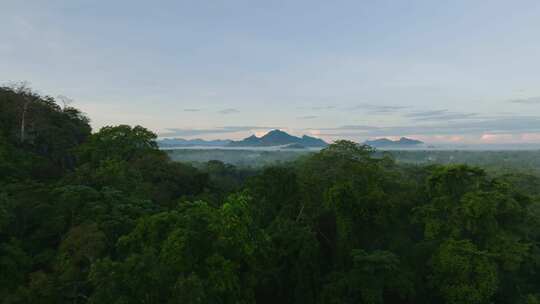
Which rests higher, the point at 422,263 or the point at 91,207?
the point at 91,207

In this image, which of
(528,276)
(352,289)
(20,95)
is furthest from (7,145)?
(528,276)

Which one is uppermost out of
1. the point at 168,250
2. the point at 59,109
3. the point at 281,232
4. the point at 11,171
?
the point at 59,109

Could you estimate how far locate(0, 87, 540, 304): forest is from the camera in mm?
10000

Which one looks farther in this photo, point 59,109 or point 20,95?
point 59,109

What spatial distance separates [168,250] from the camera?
32.1 ft

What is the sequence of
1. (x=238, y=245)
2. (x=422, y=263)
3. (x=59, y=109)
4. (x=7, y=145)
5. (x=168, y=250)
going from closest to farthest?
(x=168, y=250)
(x=238, y=245)
(x=422, y=263)
(x=7, y=145)
(x=59, y=109)

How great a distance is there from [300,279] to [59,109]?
1077 inches

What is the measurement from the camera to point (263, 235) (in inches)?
485

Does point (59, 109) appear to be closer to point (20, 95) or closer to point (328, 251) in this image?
point (20, 95)

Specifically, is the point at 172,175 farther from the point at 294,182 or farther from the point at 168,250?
the point at 168,250

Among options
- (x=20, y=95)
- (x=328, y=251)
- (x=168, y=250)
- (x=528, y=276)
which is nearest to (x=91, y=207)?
(x=168, y=250)

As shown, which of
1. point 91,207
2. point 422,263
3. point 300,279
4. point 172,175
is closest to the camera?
point 91,207

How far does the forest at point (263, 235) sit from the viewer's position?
32.8 feet

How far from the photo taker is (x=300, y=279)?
52.1 feet
